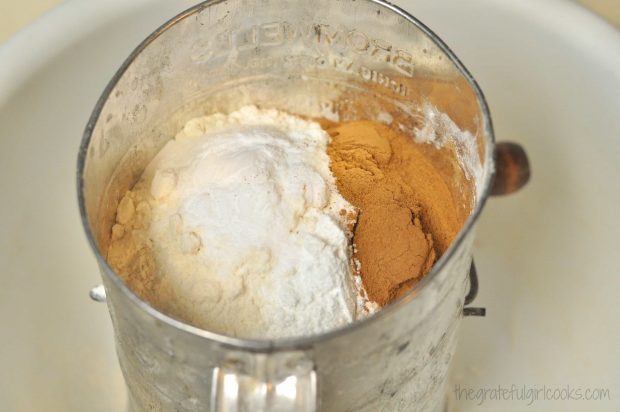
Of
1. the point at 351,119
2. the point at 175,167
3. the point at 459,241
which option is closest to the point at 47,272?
the point at 175,167

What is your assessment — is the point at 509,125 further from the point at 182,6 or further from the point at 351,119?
the point at 182,6

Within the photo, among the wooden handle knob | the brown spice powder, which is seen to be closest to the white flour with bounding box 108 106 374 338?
the brown spice powder

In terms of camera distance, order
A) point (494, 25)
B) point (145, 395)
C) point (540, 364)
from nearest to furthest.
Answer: point (145, 395), point (540, 364), point (494, 25)

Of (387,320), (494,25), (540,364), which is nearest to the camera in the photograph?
(387,320)

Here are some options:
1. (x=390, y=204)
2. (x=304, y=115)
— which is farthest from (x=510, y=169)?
(x=304, y=115)

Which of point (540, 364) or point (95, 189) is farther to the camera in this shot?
point (540, 364)

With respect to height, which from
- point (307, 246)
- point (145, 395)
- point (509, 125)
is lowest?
point (145, 395)

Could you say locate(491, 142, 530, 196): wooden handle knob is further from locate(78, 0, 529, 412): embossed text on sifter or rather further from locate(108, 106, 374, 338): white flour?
locate(108, 106, 374, 338): white flour
